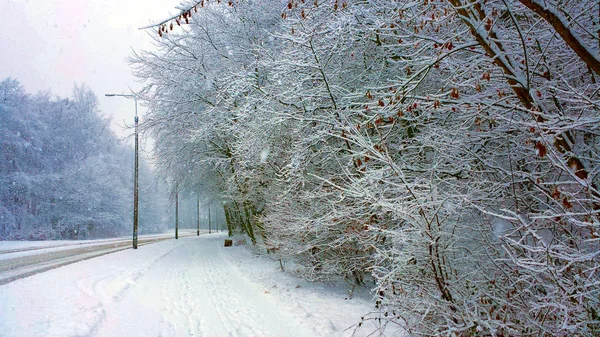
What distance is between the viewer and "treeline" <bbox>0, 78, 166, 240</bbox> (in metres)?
26.9

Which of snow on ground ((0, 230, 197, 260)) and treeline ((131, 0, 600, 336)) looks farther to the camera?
snow on ground ((0, 230, 197, 260))

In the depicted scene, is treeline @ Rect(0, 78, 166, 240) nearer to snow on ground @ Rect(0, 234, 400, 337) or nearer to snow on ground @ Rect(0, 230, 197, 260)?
snow on ground @ Rect(0, 230, 197, 260)

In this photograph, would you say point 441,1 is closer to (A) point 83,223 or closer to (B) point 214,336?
(B) point 214,336

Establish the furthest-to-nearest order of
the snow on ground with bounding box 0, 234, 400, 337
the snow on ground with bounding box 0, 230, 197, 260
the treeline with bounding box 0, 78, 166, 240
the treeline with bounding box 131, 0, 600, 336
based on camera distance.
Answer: the treeline with bounding box 0, 78, 166, 240 < the snow on ground with bounding box 0, 230, 197, 260 < the snow on ground with bounding box 0, 234, 400, 337 < the treeline with bounding box 131, 0, 600, 336

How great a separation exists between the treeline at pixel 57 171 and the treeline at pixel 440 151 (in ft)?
58.5

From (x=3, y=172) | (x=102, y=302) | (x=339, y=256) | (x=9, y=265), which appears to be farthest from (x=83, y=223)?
(x=339, y=256)

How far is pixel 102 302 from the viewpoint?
6.12 m

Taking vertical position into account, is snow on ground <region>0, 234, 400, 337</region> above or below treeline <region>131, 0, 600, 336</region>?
below

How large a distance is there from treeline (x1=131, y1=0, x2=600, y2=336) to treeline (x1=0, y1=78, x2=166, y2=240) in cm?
1782

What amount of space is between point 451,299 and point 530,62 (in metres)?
2.72

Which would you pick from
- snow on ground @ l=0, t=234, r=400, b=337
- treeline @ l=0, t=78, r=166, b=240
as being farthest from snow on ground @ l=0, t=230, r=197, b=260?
snow on ground @ l=0, t=234, r=400, b=337

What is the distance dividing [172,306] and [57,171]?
106 ft

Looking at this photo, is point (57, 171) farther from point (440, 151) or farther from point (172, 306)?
point (440, 151)

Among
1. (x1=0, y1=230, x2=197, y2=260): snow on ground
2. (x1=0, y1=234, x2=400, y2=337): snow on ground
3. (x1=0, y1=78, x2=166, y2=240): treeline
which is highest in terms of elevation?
(x1=0, y1=78, x2=166, y2=240): treeline
